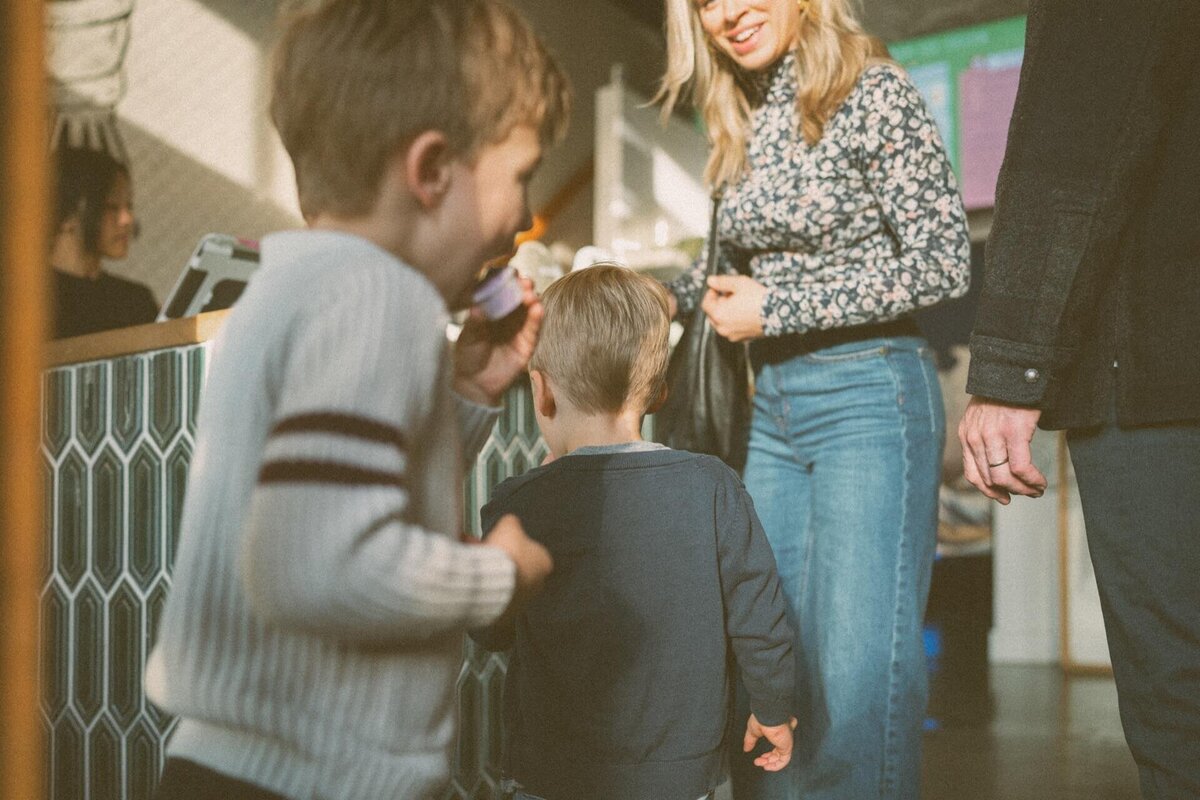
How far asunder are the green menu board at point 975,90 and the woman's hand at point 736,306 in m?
3.59

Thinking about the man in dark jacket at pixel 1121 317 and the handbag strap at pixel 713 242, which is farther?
the handbag strap at pixel 713 242

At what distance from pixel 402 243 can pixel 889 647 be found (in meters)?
1.04

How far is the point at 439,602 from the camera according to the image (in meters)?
0.67

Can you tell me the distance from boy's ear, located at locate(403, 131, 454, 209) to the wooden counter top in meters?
1.05

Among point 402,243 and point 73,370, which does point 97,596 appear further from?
point 402,243

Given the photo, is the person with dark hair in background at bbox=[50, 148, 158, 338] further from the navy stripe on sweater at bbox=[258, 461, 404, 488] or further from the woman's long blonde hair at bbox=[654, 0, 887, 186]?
the navy stripe on sweater at bbox=[258, 461, 404, 488]

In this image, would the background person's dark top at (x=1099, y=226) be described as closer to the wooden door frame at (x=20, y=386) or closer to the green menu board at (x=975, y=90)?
the wooden door frame at (x=20, y=386)

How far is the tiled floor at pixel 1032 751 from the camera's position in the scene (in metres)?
2.46

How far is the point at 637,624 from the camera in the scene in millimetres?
1226

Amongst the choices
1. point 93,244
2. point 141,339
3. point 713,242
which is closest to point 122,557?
point 141,339

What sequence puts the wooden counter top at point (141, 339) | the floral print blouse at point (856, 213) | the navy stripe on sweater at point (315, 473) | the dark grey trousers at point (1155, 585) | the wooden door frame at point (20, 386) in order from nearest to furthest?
the wooden door frame at point (20, 386) < the navy stripe on sweater at point (315, 473) < the dark grey trousers at point (1155, 585) < the floral print blouse at point (856, 213) < the wooden counter top at point (141, 339)

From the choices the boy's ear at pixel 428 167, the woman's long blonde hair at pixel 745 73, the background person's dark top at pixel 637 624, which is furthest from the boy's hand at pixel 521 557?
the woman's long blonde hair at pixel 745 73

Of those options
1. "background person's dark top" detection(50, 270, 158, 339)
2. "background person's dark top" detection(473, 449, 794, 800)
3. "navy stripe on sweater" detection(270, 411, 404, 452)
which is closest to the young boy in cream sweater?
"navy stripe on sweater" detection(270, 411, 404, 452)

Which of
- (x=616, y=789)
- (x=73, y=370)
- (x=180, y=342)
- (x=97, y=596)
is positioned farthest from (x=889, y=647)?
(x=73, y=370)
